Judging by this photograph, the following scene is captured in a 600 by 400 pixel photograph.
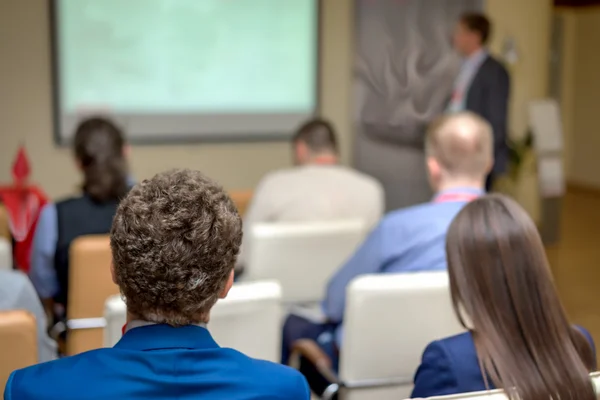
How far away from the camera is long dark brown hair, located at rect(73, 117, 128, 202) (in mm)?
3066

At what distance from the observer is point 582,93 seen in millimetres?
10094

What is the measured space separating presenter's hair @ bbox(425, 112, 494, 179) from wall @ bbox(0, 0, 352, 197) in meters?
3.27

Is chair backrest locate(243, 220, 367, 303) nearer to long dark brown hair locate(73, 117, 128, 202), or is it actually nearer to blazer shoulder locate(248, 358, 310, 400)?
long dark brown hair locate(73, 117, 128, 202)

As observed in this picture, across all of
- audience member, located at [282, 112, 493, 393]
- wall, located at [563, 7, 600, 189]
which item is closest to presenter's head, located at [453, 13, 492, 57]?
audience member, located at [282, 112, 493, 393]

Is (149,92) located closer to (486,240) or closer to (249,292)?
(249,292)

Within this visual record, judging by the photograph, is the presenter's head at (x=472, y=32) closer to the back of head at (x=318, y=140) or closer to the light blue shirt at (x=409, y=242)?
the back of head at (x=318, y=140)

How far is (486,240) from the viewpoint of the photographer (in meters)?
1.59

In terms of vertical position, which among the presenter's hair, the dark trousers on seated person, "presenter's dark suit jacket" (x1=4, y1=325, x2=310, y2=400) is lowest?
the dark trousers on seated person

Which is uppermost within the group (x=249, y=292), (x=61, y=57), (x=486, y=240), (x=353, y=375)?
(x=61, y=57)

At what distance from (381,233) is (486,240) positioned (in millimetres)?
849

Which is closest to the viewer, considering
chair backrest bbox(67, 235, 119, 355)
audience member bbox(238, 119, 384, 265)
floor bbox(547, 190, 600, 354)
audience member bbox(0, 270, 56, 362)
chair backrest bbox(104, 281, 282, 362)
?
chair backrest bbox(104, 281, 282, 362)

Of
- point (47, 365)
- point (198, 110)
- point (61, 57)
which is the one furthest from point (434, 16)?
point (47, 365)

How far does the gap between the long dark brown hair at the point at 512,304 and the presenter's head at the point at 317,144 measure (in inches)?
88.5

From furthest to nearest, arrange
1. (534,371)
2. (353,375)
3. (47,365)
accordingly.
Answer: (353,375) < (534,371) < (47,365)
